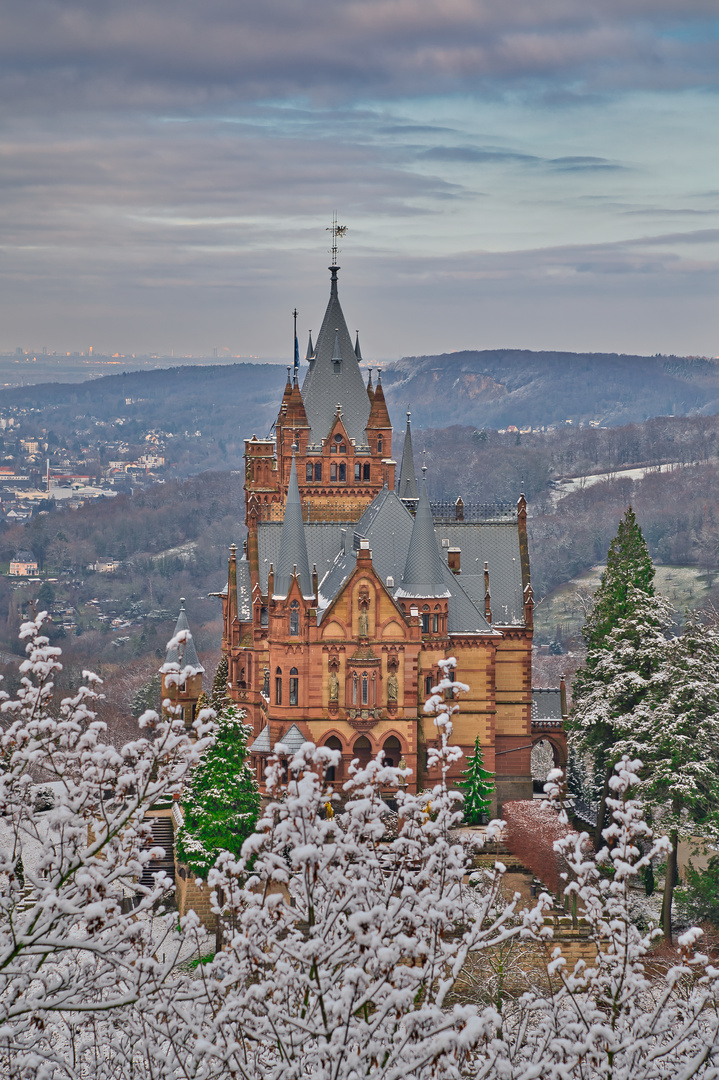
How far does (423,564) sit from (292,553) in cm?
634

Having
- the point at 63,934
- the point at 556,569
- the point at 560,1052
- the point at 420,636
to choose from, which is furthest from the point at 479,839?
the point at 556,569

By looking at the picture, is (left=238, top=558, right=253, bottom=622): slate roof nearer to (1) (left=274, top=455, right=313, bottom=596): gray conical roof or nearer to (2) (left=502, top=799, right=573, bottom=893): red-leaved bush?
(1) (left=274, top=455, right=313, bottom=596): gray conical roof

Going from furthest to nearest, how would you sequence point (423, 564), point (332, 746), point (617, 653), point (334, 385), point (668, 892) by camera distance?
point (334, 385) < point (423, 564) < point (332, 746) < point (617, 653) < point (668, 892)

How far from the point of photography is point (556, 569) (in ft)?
640

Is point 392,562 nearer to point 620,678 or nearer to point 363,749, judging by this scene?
point 363,749

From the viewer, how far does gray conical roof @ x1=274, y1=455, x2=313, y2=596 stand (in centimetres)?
6912

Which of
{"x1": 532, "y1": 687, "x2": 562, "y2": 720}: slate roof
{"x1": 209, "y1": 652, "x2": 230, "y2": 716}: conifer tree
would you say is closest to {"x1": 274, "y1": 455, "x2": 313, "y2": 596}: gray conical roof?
{"x1": 209, "y1": 652, "x2": 230, "y2": 716}: conifer tree

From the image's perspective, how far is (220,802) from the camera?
189 feet

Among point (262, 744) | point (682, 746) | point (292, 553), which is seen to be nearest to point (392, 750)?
point (262, 744)

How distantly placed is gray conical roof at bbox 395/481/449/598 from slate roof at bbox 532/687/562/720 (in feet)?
40.4

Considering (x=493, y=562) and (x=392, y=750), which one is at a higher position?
(x=493, y=562)

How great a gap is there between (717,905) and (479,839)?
101ft

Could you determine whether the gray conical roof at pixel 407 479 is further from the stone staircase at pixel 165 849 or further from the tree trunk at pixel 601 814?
the stone staircase at pixel 165 849

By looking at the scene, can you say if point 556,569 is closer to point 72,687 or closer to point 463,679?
point 72,687
